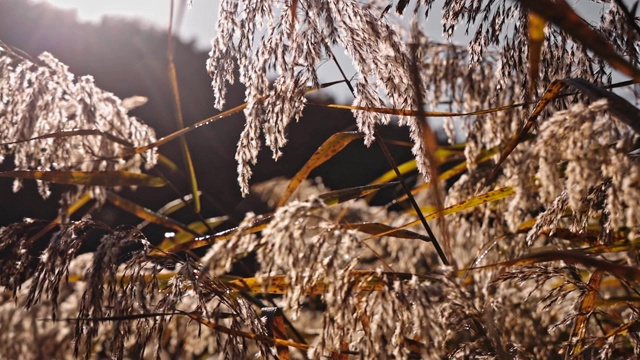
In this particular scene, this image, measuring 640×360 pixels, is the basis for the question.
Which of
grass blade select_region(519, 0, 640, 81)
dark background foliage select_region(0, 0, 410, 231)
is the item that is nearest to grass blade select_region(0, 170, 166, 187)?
grass blade select_region(519, 0, 640, 81)

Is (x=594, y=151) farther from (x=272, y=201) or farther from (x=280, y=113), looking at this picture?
(x=272, y=201)

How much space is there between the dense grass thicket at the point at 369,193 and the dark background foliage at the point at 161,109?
4948mm

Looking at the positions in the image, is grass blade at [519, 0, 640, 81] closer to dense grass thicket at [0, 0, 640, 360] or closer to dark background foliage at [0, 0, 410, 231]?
dense grass thicket at [0, 0, 640, 360]

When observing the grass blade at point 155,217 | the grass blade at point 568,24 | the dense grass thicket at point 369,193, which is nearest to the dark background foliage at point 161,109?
the grass blade at point 155,217

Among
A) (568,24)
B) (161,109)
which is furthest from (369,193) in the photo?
(161,109)

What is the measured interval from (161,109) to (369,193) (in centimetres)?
747

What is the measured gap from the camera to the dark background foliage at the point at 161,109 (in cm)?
777

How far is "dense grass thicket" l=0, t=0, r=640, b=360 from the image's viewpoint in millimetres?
916

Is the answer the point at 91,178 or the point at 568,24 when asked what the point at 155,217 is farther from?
the point at 568,24

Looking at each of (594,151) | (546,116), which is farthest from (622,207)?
(546,116)

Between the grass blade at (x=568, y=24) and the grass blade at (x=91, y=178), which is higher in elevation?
the grass blade at (x=91, y=178)

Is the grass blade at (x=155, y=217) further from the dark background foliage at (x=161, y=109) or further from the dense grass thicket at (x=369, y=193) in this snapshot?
the dark background foliage at (x=161, y=109)

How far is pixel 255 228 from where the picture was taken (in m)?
1.48

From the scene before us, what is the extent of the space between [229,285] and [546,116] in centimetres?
76
